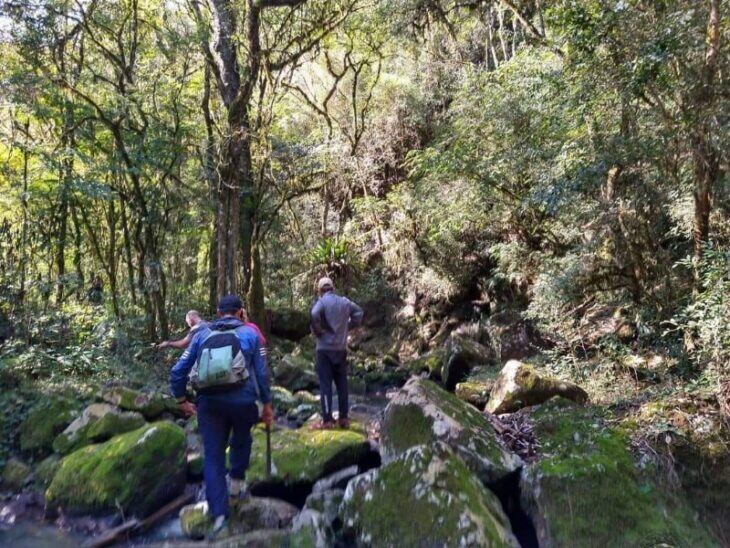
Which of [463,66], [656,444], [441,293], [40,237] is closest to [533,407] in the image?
[656,444]

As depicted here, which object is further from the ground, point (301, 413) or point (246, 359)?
point (246, 359)

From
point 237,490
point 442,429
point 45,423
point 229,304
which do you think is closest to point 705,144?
point 442,429

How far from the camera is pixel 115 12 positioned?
12727mm

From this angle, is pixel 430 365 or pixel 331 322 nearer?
pixel 331 322

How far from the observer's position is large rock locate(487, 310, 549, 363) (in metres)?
12.5

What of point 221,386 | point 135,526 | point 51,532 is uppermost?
point 221,386

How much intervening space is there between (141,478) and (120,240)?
1213 cm

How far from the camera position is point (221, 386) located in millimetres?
4613

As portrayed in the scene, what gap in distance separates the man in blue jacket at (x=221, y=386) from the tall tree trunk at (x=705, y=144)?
5.14m

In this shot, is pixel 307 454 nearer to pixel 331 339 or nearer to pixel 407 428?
pixel 407 428

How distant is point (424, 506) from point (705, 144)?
516 cm

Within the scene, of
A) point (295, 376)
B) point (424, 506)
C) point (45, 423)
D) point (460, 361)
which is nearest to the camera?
point (424, 506)

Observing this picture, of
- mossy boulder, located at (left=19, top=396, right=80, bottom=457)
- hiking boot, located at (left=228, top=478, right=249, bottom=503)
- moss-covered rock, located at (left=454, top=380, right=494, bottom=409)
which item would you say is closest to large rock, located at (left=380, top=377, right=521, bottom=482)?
hiking boot, located at (left=228, top=478, right=249, bottom=503)

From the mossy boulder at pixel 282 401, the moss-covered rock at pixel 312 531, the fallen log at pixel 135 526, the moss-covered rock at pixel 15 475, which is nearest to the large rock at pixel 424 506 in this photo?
the moss-covered rock at pixel 312 531
